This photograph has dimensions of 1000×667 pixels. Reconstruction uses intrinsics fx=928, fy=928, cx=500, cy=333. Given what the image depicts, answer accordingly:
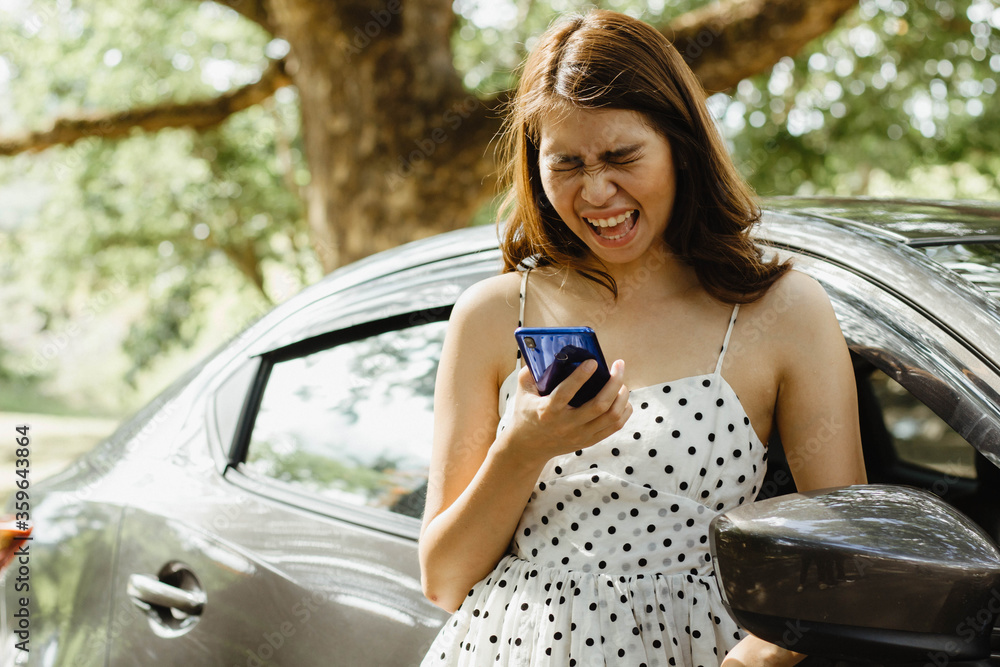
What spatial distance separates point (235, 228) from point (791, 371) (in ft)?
38.7

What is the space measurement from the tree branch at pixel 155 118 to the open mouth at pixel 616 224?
5993 mm

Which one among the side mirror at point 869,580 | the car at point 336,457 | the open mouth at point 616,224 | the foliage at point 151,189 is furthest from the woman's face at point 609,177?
the foliage at point 151,189

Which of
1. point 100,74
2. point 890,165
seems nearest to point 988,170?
point 890,165

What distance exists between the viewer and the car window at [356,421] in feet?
6.11

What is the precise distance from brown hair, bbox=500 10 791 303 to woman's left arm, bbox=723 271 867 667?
3.6 inches

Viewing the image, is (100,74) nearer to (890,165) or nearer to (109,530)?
(890,165)

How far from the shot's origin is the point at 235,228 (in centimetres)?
1241

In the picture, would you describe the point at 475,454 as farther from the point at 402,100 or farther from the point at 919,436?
the point at 402,100

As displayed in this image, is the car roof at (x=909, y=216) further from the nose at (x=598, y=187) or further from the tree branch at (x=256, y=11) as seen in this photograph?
the tree branch at (x=256, y=11)

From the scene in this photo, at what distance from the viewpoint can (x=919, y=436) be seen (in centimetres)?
239

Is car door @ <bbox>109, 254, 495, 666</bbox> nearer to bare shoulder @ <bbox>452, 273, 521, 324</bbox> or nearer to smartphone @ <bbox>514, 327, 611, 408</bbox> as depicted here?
bare shoulder @ <bbox>452, 273, 521, 324</bbox>

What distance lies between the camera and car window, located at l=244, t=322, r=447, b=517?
1862mm

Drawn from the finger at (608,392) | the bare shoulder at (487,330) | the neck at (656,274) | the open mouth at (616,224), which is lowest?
the bare shoulder at (487,330)

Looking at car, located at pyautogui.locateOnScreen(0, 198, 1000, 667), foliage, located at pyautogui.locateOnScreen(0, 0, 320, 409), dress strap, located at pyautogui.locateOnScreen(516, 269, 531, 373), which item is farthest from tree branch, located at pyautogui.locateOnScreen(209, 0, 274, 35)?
dress strap, located at pyautogui.locateOnScreen(516, 269, 531, 373)
